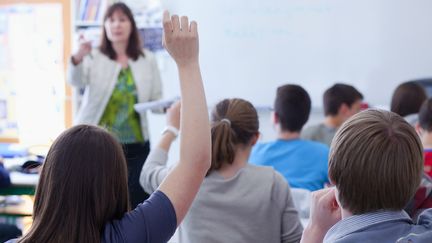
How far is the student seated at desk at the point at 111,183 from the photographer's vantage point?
3.70 feet

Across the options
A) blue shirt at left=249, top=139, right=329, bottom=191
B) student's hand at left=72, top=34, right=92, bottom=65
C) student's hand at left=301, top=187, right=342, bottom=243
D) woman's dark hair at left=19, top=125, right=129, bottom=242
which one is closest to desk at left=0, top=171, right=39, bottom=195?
student's hand at left=72, top=34, right=92, bottom=65

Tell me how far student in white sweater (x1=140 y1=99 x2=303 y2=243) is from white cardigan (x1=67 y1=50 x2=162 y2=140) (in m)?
1.51

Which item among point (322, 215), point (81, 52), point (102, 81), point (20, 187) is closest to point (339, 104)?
point (102, 81)

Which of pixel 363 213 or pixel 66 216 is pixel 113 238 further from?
pixel 363 213

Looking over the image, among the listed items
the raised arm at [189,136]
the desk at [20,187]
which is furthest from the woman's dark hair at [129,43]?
the raised arm at [189,136]

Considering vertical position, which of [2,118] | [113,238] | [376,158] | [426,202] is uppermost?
[376,158]

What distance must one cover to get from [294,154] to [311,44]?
1932 mm

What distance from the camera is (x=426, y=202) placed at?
184 centimetres

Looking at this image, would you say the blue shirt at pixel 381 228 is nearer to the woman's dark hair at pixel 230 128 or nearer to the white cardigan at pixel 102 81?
the woman's dark hair at pixel 230 128

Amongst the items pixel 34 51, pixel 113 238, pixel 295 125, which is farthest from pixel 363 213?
pixel 34 51

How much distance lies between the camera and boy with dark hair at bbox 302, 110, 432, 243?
1.06 m

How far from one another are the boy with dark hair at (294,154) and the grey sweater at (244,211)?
0.69 meters

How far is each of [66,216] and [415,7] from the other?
358 centimetres

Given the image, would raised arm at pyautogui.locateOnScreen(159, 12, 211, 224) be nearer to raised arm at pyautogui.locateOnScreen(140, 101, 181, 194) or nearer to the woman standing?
raised arm at pyautogui.locateOnScreen(140, 101, 181, 194)
